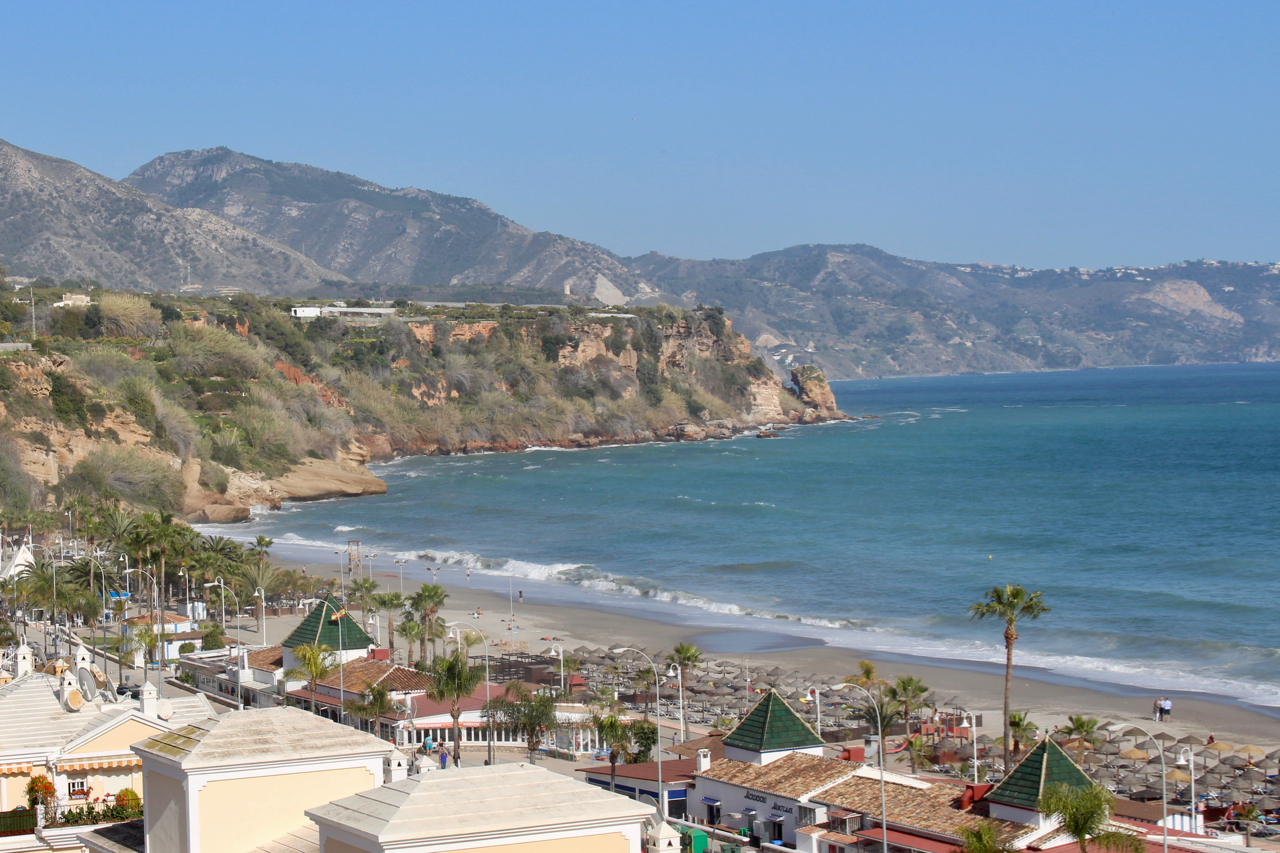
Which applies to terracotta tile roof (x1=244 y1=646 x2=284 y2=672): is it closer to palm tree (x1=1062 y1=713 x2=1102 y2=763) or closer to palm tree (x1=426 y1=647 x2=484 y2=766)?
palm tree (x1=426 y1=647 x2=484 y2=766)

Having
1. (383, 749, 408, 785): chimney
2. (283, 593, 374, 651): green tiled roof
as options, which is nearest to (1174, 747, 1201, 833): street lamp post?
(383, 749, 408, 785): chimney

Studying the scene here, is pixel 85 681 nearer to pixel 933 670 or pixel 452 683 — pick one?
pixel 452 683

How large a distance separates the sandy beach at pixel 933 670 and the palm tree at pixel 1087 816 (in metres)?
15.3

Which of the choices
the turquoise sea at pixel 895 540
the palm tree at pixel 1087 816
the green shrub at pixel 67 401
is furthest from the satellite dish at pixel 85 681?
the green shrub at pixel 67 401

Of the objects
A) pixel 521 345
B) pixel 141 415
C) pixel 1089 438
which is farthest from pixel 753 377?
pixel 141 415

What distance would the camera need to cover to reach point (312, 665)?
3155 cm

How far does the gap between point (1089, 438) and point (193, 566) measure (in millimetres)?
107795

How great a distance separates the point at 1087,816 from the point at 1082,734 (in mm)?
11198

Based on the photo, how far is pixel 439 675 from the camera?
30359 mm

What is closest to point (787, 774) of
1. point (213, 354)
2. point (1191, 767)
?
point (1191, 767)

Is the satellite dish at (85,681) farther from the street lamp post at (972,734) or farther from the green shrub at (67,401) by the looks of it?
the green shrub at (67,401)

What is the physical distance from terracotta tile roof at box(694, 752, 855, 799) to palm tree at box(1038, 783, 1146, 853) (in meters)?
4.64

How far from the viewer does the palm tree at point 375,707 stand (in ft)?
95.8

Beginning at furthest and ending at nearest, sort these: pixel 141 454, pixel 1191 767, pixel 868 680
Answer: pixel 141 454 < pixel 868 680 < pixel 1191 767
